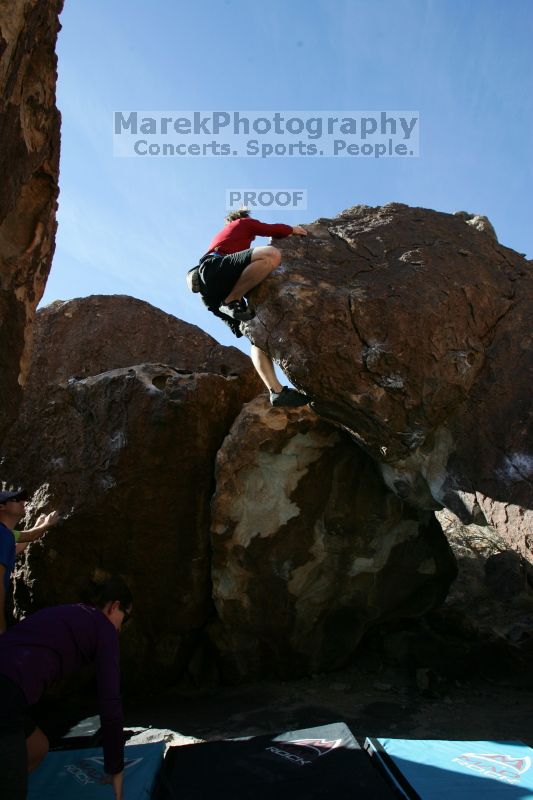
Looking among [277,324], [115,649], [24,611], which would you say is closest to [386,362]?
[277,324]

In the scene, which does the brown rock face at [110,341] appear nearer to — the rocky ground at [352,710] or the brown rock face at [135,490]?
the brown rock face at [135,490]

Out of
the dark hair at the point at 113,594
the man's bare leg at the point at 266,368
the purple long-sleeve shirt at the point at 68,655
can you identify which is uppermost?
the man's bare leg at the point at 266,368

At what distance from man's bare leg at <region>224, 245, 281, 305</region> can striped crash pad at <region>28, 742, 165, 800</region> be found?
2.94 metres

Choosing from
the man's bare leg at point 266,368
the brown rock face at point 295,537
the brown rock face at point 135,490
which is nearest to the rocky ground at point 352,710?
the brown rock face at point 295,537

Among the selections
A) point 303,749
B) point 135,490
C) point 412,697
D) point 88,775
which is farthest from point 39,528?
point 412,697

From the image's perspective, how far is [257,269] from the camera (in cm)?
460

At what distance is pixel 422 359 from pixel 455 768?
7.93ft

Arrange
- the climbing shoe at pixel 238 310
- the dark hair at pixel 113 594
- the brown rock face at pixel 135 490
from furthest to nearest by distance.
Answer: the brown rock face at pixel 135 490 → the climbing shoe at pixel 238 310 → the dark hair at pixel 113 594

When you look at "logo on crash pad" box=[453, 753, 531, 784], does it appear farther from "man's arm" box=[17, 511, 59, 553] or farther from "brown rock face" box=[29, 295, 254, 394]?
"brown rock face" box=[29, 295, 254, 394]

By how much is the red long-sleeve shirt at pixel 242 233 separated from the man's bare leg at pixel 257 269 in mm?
161

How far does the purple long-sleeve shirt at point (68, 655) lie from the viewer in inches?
90.2

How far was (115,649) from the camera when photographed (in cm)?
248

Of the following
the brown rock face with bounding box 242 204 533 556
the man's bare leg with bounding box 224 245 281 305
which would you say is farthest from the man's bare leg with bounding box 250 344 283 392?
the man's bare leg with bounding box 224 245 281 305

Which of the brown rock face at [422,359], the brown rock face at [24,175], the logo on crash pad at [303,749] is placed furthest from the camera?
the brown rock face at [422,359]
